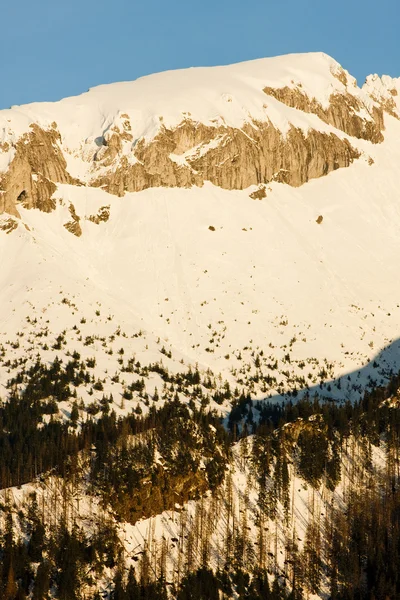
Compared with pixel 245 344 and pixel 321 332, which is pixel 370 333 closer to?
pixel 321 332

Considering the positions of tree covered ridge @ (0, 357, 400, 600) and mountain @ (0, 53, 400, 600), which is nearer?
tree covered ridge @ (0, 357, 400, 600)

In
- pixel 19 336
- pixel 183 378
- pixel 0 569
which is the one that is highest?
pixel 19 336

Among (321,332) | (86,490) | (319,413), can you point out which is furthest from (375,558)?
(321,332)

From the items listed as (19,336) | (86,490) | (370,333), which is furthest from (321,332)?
(86,490)

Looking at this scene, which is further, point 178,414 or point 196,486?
point 178,414

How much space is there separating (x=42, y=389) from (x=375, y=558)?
6039 centimetres

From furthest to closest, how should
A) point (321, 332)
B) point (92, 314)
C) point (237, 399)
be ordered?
point (321, 332), point (92, 314), point (237, 399)

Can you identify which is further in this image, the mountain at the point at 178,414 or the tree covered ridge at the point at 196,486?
the mountain at the point at 178,414

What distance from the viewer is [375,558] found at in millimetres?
115938

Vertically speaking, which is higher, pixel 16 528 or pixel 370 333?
pixel 370 333

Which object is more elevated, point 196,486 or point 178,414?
point 178,414

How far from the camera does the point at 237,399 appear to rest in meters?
154

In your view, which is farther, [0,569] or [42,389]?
[42,389]

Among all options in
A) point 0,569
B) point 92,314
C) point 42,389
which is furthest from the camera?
point 92,314
